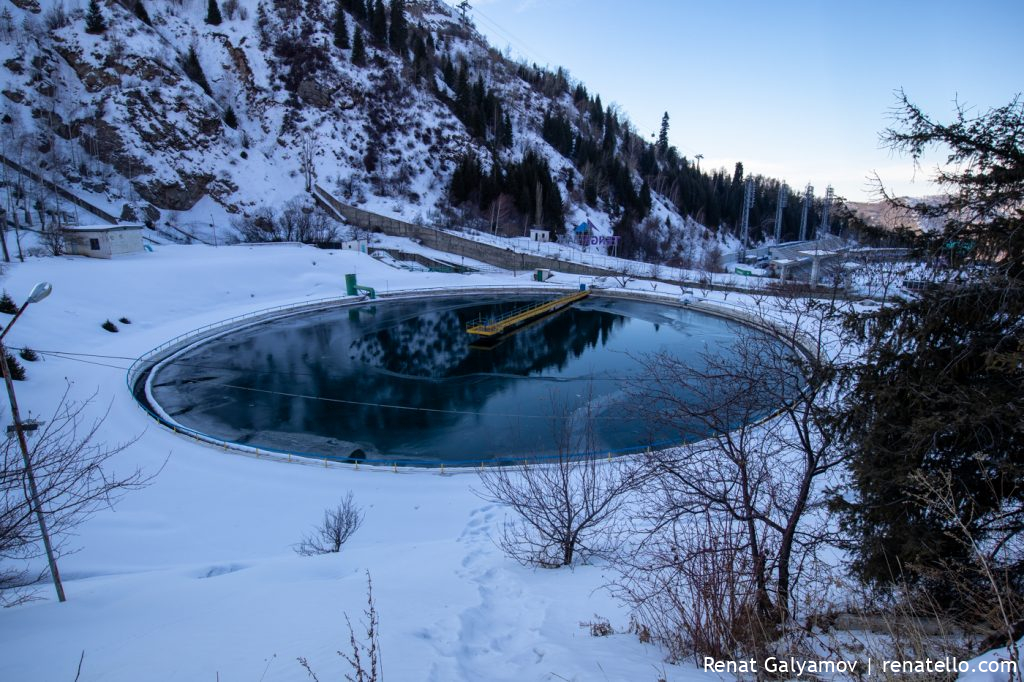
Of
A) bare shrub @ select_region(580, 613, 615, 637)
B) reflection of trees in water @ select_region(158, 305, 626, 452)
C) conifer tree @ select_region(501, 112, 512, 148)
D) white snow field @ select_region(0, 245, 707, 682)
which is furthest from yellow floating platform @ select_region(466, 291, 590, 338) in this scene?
conifer tree @ select_region(501, 112, 512, 148)

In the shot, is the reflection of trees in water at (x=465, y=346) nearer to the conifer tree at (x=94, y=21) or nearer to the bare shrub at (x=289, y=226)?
the bare shrub at (x=289, y=226)

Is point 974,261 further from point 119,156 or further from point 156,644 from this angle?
point 119,156

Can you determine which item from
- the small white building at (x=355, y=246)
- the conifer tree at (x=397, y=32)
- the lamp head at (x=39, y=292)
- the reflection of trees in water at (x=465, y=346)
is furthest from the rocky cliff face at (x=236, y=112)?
the lamp head at (x=39, y=292)

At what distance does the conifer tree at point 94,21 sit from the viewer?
53469 mm

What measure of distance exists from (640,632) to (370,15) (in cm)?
9126

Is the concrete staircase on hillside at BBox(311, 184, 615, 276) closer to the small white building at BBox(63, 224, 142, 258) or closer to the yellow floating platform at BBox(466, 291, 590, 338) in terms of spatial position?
the yellow floating platform at BBox(466, 291, 590, 338)

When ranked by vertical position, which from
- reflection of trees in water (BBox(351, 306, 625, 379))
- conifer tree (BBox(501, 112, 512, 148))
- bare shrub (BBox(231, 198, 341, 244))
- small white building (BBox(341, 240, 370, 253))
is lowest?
reflection of trees in water (BBox(351, 306, 625, 379))

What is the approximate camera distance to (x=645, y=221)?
6962 cm

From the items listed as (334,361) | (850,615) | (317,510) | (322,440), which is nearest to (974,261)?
(850,615)

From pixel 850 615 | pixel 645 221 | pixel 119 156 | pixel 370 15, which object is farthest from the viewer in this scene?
pixel 370 15

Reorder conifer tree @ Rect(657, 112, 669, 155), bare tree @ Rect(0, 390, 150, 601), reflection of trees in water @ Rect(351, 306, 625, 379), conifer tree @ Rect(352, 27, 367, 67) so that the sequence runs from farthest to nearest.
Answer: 1. conifer tree @ Rect(657, 112, 669, 155)
2. conifer tree @ Rect(352, 27, 367, 67)
3. reflection of trees in water @ Rect(351, 306, 625, 379)
4. bare tree @ Rect(0, 390, 150, 601)

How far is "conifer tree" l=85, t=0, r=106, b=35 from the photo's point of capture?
175 ft

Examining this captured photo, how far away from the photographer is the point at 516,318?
3073 cm

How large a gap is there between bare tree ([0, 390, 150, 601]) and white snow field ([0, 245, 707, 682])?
45 cm
